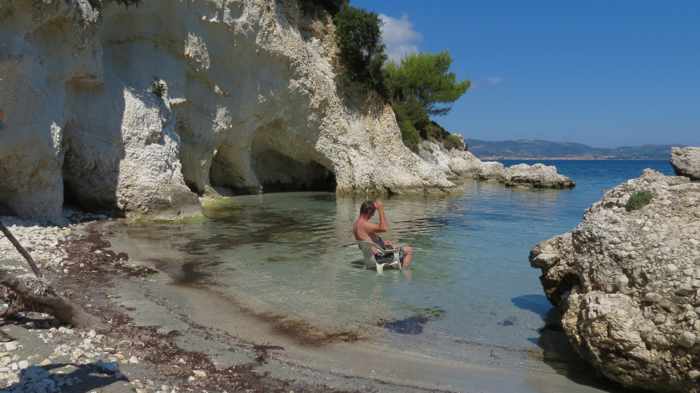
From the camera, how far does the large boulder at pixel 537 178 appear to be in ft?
141

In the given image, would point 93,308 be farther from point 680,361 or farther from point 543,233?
point 543,233

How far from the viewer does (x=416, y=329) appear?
26.9ft

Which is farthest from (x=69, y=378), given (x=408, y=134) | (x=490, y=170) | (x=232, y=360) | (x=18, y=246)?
(x=490, y=170)

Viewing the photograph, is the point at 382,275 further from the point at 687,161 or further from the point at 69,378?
the point at 69,378

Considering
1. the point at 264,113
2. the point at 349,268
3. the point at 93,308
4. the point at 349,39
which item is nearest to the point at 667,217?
the point at 349,268

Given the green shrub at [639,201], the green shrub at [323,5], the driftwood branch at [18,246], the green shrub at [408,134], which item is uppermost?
the green shrub at [323,5]

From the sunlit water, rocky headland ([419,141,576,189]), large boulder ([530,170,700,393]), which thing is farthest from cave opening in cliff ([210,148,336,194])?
large boulder ([530,170,700,393])

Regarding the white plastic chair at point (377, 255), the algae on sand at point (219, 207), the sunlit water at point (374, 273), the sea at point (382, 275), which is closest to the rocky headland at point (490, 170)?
the algae on sand at point (219, 207)

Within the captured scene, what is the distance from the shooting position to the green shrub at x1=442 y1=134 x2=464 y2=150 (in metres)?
55.0

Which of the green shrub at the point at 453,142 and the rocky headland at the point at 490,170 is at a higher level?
the green shrub at the point at 453,142

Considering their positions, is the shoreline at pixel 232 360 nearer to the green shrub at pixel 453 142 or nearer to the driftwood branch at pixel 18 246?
the driftwood branch at pixel 18 246

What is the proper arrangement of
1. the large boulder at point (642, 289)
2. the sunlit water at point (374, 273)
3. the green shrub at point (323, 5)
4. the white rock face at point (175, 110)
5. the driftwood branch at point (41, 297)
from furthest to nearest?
the green shrub at point (323, 5), the white rock face at point (175, 110), the sunlit water at point (374, 273), the driftwood branch at point (41, 297), the large boulder at point (642, 289)

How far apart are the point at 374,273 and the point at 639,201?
600 cm

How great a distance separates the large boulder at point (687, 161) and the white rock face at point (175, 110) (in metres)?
11.7
